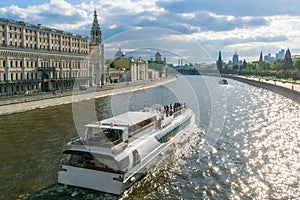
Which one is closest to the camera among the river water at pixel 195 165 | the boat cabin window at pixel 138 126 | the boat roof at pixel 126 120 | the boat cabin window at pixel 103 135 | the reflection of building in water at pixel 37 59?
the river water at pixel 195 165

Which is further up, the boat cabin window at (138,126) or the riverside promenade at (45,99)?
the boat cabin window at (138,126)

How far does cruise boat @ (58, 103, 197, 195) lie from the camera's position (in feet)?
56.7

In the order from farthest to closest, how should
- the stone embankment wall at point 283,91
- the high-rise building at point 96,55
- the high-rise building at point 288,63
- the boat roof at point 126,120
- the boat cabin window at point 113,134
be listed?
the high-rise building at point 288,63
the high-rise building at point 96,55
the stone embankment wall at point 283,91
the boat roof at point 126,120
the boat cabin window at point 113,134

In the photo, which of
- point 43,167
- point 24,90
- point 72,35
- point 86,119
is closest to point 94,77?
point 72,35

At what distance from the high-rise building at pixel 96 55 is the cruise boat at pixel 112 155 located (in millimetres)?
79134

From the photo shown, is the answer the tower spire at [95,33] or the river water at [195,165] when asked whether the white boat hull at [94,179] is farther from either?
the tower spire at [95,33]

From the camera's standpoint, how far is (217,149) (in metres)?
28.4

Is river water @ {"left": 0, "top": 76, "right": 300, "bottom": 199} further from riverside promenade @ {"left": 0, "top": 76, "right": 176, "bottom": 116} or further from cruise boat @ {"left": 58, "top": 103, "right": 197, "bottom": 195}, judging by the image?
riverside promenade @ {"left": 0, "top": 76, "right": 176, "bottom": 116}

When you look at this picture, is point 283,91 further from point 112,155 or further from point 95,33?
point 112,155

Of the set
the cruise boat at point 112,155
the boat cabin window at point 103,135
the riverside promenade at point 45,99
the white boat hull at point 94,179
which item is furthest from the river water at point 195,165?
the riverside promenade at point 45,99

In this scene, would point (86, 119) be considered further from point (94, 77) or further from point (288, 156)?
point (94, 77)

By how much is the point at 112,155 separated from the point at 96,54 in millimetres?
88066

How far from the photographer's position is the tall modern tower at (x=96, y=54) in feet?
327

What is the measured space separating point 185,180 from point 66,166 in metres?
8.23
